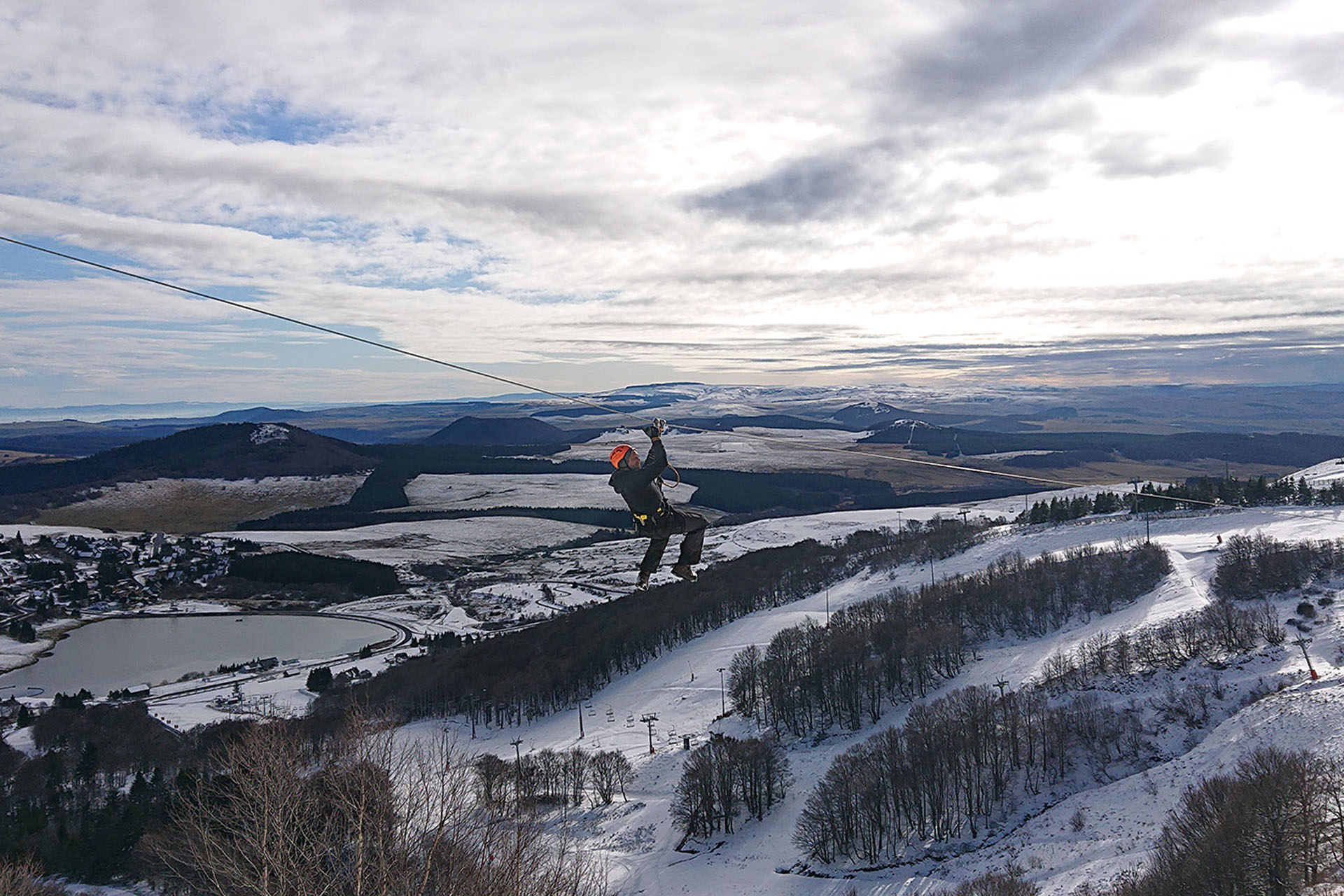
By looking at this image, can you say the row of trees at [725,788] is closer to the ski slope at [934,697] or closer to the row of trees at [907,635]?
the ski slope at [934,697]

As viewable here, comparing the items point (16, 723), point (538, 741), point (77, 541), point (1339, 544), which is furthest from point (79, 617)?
point (1339, 544)

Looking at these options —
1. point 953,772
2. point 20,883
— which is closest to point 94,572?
point 20,883

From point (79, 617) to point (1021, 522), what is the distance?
155m

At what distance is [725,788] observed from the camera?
60.6m

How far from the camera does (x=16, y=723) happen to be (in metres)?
79.5

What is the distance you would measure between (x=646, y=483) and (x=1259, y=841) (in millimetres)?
33990

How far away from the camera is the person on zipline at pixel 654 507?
14.2 m

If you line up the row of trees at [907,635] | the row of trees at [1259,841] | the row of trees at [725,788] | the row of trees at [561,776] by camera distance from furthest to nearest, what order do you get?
the row of trees at [907,635] → the row of trees at [561,776] → the row of trees at [725,788] → the row of trees at [1259,841]

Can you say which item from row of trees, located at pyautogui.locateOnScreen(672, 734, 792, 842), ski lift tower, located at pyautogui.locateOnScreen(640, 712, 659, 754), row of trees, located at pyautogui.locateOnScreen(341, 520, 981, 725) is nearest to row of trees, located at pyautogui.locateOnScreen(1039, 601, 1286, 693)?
row of trees, located at pyautogui.locateOnScreen(672, 734, 792, 842)

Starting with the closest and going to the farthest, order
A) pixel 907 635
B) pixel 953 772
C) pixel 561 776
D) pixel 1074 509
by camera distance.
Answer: pixel 953 772
pixel 561 776
pixel 907 635
pixel 1074 509

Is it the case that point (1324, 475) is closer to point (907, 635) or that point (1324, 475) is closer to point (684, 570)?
point (907, 635)

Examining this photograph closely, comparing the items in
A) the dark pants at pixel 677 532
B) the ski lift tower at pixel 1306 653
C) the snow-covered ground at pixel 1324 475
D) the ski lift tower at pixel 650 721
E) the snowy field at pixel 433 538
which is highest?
the dark pants at pixel 677 532

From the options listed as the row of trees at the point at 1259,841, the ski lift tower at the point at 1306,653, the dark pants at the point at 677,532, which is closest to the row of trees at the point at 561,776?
the row of trees at the point at 1259,841

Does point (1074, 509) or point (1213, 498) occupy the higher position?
point (1213, 498)
